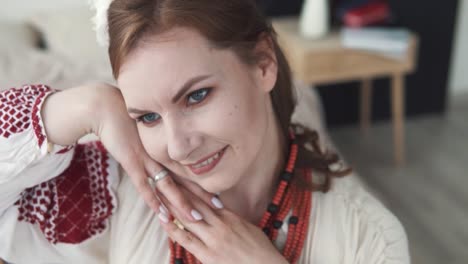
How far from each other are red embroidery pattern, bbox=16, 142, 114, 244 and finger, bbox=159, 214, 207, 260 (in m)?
0.15

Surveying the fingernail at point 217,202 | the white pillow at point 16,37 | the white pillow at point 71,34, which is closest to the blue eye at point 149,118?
the fingernail at point 217,202

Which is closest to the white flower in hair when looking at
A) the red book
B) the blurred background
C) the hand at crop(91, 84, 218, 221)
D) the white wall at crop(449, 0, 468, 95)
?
the hand at crop(91, 84, 218, 221)

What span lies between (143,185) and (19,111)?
0.88 ft

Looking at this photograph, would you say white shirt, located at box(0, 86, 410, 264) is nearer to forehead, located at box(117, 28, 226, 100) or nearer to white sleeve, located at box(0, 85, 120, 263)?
white sleeve, located at box(0, 85, 120, 263)

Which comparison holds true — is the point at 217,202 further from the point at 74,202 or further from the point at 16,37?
the point at 16,37

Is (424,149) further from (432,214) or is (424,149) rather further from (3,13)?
(3,13)

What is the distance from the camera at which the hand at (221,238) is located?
930mm

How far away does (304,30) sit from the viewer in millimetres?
2502

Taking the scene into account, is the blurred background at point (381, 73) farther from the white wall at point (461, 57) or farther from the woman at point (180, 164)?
the woman at point (180, 164)

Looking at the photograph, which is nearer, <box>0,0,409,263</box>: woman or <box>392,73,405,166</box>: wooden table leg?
<box>0,0,409,263</box>: woman

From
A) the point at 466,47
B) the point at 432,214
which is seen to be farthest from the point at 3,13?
the point at 466,47

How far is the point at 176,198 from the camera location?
96 centimetres

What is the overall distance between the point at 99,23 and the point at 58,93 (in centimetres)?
18

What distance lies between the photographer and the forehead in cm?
79
